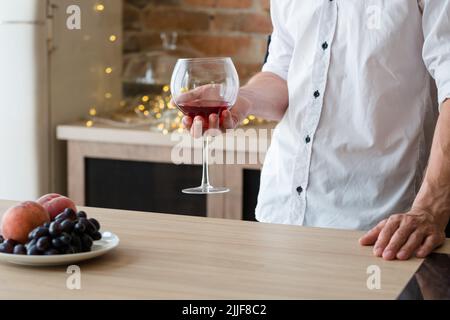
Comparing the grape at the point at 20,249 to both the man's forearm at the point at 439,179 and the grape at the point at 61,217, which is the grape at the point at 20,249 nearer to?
the grape at the point at 61,217

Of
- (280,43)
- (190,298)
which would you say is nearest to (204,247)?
(190,298)

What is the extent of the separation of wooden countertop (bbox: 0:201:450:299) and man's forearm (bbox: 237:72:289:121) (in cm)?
43

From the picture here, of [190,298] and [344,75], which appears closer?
[190,298]

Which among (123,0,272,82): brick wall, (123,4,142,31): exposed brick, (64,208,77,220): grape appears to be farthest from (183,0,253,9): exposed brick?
(64,208,77,220): grape

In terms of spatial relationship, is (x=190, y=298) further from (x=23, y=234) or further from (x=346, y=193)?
(x=346, y=193)

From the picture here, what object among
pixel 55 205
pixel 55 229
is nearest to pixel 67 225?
pixel 55 229

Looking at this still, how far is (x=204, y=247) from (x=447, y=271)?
404 millimetres

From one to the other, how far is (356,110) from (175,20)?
1819 millimetres

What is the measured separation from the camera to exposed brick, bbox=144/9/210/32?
3.44 m

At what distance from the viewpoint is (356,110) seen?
180 centimetres

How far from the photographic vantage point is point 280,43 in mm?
2033

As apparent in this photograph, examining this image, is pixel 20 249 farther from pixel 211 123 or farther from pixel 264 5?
pixel 264 5

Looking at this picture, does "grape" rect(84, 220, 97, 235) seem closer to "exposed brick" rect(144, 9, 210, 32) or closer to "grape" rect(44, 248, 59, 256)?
"grape" rect(44, 248, 59, 256)

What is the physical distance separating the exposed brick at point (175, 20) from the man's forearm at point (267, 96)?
4.74 feet
